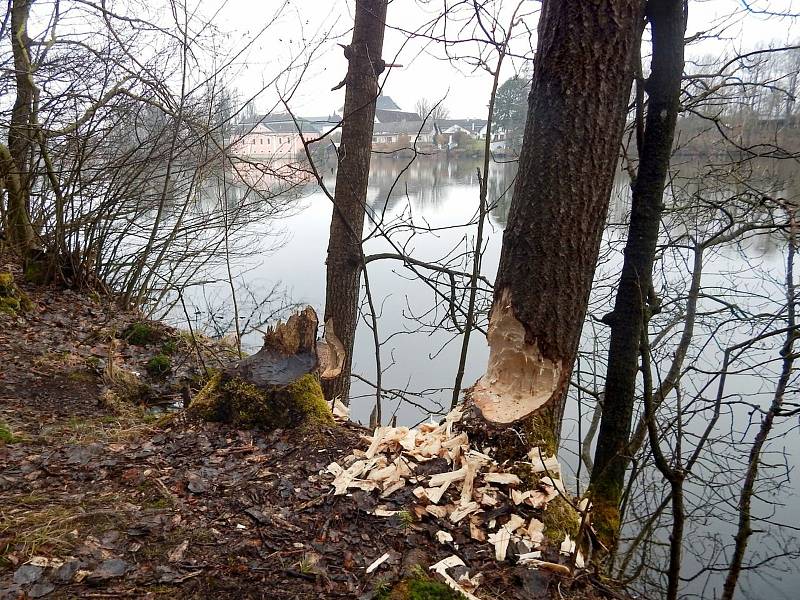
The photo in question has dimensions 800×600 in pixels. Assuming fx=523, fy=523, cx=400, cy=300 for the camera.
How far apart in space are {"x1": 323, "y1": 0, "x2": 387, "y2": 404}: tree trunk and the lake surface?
264 millimetres

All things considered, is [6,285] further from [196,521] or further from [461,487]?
[461,487]

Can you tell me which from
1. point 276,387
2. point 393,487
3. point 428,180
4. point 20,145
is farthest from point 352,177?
point 428,180

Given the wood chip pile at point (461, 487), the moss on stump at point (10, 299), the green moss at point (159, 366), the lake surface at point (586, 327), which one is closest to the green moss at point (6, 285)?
the moss on stump at point (10, 299)

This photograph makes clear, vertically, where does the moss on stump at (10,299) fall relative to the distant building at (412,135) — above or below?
below

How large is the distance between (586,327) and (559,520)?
6654 millimetres

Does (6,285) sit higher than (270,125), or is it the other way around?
(270,125)

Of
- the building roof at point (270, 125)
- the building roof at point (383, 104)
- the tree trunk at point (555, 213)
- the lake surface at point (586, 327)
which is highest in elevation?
the building roof at point (383, 104)

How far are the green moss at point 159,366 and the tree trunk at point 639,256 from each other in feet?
11.9

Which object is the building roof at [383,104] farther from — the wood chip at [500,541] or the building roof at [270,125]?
the wood chip at [500,541]

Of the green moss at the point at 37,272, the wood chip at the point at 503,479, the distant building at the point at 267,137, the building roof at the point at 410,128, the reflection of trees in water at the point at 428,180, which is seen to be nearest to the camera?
the wood chip at the point at 503,479

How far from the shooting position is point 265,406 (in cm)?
276

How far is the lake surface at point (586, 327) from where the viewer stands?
547 cm

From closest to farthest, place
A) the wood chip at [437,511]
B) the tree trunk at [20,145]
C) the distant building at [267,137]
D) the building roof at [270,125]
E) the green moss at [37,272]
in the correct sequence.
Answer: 1. the wood chip at [437,511]
2. the tree trunk at [20,145]
3. the green moss at [37,272]
4. the building roof at [270,125]
5. the distant building at [267,137]

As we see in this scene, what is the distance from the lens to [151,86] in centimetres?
541
